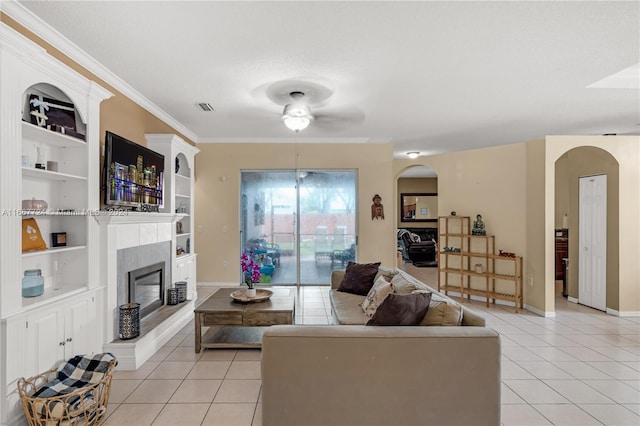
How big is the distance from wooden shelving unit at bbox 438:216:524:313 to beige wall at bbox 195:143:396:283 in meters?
0.98

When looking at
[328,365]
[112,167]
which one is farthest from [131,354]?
[328,365]

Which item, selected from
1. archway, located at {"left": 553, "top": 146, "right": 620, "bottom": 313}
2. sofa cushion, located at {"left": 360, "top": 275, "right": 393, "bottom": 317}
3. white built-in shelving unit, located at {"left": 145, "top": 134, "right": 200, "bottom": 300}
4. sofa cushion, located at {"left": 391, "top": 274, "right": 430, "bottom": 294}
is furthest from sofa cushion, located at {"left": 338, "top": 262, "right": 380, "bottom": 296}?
archway, located at {"left": 553, "top": 146, "right": 620, "bottom": 313}

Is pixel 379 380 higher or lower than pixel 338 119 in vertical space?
lower

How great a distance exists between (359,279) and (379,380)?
201 cm

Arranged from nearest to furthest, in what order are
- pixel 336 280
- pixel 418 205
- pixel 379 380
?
pixel 379 380
pixel 336 280
pixel 418 205

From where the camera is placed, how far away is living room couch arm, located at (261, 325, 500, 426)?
196 cm

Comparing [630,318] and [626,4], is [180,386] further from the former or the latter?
[630,318]

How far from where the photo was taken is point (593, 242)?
4.89m

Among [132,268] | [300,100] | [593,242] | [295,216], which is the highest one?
[300,100]

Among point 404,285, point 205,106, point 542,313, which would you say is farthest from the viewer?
point 542,313

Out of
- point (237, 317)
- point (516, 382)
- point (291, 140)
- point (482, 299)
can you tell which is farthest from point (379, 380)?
point (291, 140)

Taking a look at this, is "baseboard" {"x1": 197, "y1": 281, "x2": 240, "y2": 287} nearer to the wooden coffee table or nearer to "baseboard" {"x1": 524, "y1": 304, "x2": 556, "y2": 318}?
the wooden coffee table

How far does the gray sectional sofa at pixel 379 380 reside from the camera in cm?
196

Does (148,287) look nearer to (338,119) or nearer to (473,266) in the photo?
(338,119)
